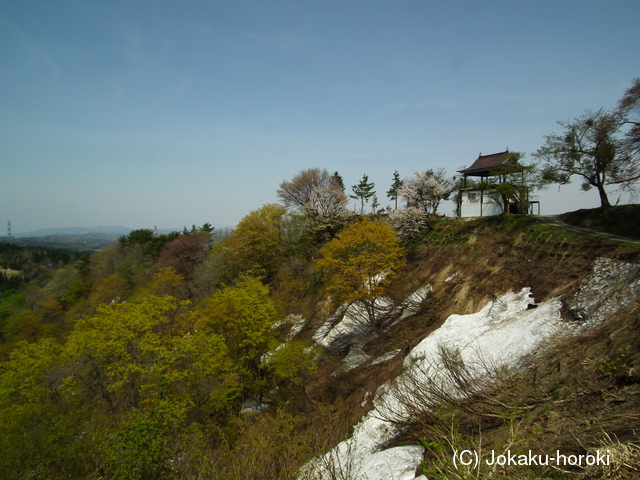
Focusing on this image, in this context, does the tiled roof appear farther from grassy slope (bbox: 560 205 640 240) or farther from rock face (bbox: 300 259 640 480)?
rock face (bbox: 300 259 640 480)

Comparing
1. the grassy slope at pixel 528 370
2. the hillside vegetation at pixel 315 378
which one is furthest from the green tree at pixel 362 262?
the grassy slope at pixel 528 370

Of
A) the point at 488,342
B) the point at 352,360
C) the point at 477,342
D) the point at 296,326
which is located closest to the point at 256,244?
the point at 296,326

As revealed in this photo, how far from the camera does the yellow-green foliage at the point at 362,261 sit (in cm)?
2016

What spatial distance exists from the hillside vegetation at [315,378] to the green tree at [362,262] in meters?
0.13

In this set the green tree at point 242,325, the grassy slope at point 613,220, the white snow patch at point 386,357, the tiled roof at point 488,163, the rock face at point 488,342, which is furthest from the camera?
the tiled roof at point 488,163

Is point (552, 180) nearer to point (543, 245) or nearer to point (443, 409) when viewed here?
point (543, 245)

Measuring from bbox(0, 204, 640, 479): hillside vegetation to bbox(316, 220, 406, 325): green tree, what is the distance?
129 mm

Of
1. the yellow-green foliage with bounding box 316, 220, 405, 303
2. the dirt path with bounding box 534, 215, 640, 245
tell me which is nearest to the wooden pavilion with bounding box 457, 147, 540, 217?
the dirt path with bounding box 534, 215, 640, 245

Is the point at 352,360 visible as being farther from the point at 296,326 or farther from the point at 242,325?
the point at 296,326

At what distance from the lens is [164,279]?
37531 millimetres

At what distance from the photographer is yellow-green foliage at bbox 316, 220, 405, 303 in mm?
20156

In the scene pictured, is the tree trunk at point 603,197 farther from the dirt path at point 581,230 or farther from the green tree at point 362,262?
the green tree at point 362,262

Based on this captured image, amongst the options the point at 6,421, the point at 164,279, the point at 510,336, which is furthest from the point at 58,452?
the point at 164,279

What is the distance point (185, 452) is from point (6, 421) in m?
8.48
